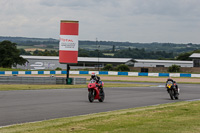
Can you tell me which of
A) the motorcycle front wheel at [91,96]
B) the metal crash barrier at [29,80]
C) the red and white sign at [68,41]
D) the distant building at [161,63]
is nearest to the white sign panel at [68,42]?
the red and white sign at [68,41]

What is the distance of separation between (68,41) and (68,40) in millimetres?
111

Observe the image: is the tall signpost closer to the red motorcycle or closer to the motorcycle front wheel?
the red motorcycle

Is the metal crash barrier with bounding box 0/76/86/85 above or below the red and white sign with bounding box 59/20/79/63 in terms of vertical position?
below

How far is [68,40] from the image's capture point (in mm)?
40281

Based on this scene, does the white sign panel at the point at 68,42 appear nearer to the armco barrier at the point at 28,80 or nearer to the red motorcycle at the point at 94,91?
the armco barrier at the point at 28,80

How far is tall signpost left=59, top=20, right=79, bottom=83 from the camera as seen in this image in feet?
131

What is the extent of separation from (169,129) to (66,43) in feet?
102

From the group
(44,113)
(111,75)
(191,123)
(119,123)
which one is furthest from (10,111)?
(111,75)

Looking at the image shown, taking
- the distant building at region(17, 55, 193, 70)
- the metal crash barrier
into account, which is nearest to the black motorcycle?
the metal crash barrier

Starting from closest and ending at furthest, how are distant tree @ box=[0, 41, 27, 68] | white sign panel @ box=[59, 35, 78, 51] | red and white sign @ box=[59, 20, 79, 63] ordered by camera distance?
red and white sign @ box=[59, 20, 79, 63] → white sign panel @ box=[59, 35, 78, 51] → distant tree @ box=[0, 41, 27, 68]

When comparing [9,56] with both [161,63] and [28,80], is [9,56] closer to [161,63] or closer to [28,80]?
[161,63]

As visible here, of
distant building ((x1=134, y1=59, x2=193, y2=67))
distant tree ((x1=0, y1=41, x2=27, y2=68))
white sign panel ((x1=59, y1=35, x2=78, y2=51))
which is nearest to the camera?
white sign panel ((x1=59, y1=35, x2=78, y2=51))

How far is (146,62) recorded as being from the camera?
152 meters

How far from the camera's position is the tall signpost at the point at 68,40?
131ft
